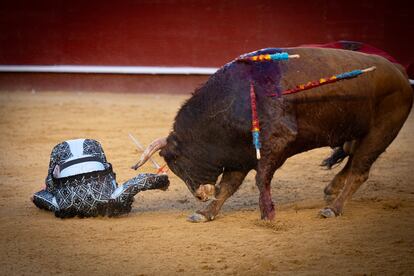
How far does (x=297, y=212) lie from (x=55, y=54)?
6.85 m

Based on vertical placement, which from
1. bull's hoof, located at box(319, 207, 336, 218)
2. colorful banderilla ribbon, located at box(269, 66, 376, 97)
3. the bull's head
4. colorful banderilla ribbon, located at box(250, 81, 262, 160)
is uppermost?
colorful banderilla ribbon, located at box(269, 66, 376, 97)

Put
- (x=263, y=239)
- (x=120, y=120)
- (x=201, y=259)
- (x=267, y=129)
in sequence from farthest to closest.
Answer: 1. (x=120, y=120)
2. (x=267, y=129)
3. (x=263, y=239)
4. (x=201, y=259)

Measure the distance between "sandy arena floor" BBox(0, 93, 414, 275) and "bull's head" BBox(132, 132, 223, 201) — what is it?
215 millimetres

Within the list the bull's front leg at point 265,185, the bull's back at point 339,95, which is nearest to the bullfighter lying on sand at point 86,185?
the bull's front leg at point 265,185

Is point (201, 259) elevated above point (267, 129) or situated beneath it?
situated beneath

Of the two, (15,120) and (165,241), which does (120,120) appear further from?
(165,241)

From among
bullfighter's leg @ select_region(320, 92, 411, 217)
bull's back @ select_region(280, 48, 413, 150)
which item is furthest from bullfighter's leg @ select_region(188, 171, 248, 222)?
bullfighter's leg @ select_region(320, 92, 411, 217)

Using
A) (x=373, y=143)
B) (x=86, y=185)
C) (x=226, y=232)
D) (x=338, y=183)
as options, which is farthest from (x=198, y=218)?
(x=373, y=143)

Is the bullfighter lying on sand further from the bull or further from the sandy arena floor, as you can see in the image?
the bull

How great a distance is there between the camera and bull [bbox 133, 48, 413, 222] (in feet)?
13.3

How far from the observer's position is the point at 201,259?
11.4 ft

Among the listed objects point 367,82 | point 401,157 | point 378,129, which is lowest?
point 401,157

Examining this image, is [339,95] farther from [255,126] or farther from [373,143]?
[255,126]

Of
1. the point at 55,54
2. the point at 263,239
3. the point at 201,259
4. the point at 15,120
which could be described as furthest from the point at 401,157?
the point at 55,54
